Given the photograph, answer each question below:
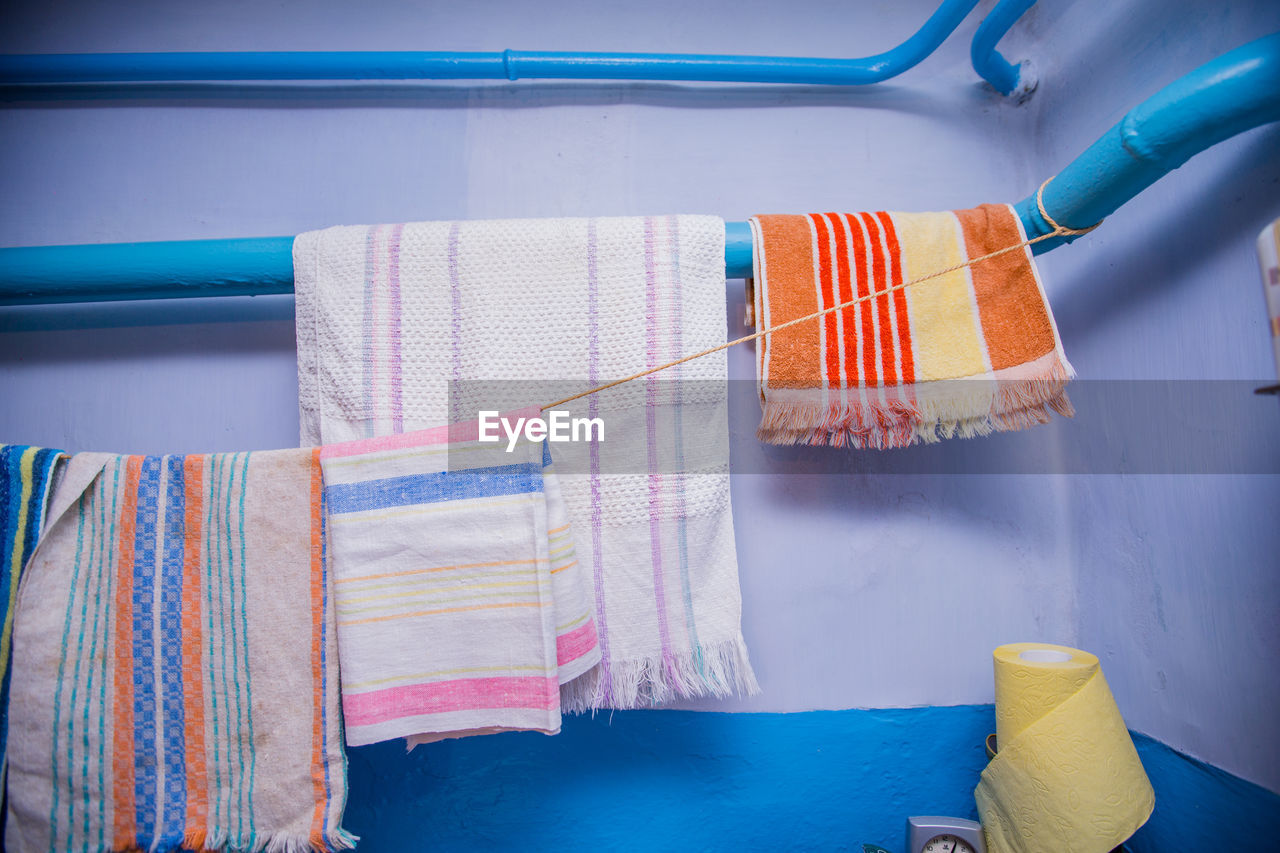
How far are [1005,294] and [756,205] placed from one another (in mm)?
359

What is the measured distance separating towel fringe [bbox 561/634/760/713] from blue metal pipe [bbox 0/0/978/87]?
2.57ft

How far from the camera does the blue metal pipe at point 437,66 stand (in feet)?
2.73

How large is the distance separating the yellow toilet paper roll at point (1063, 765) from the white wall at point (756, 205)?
0.14 metres

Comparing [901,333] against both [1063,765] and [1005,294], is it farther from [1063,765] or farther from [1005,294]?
[1063,765]

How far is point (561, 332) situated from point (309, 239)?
1.06ft

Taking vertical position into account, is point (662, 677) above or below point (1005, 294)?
below

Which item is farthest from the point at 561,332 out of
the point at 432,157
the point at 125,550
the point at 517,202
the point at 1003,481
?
the point at 1003,481

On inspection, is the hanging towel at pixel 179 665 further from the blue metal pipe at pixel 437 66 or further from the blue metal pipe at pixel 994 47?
the blue metal pipe at pixel 994 47

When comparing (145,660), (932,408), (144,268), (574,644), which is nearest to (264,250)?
→ (144,268)

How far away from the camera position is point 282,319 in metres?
0.84

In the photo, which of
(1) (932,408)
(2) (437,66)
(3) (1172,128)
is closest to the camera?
(3) (1172,128)

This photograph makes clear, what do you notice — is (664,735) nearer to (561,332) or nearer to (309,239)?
(561,332)

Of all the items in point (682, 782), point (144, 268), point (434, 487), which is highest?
point (144, 268)

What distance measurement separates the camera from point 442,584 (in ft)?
2.04
